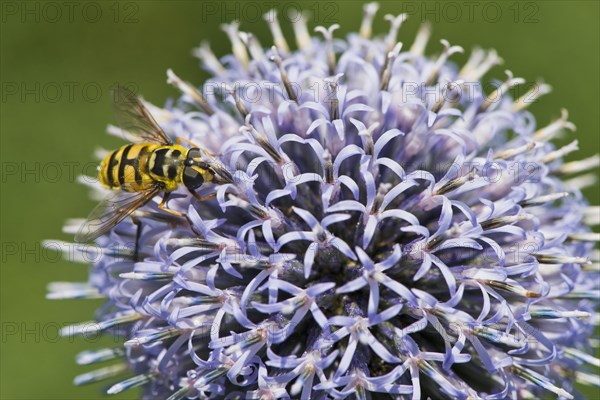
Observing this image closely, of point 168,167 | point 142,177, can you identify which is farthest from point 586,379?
point 142,177

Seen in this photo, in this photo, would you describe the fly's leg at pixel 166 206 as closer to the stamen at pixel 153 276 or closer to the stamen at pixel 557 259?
the stamen at pixel 153 276

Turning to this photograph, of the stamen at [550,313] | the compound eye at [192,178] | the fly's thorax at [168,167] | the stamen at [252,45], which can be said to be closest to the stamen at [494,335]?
the stamen at [550,313]

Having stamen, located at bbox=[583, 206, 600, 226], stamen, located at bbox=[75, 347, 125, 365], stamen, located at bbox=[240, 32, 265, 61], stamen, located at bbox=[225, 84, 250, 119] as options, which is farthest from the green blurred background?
stamen, located at bbox=[225, 84, 250, 119]

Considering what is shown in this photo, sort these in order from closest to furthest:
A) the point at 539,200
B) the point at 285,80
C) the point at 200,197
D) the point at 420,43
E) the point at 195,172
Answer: the point at 195,172 → the point at 200,197 → the point at 539,200 → the point at 285,80 → the point at 420,43

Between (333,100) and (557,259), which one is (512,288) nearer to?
(557,259)

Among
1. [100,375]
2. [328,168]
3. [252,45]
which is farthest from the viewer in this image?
[252,45]

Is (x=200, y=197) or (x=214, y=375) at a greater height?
Result: (x=200, y=197)

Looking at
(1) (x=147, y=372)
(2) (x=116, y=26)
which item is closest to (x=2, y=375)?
(1) (x=147, y=372)
